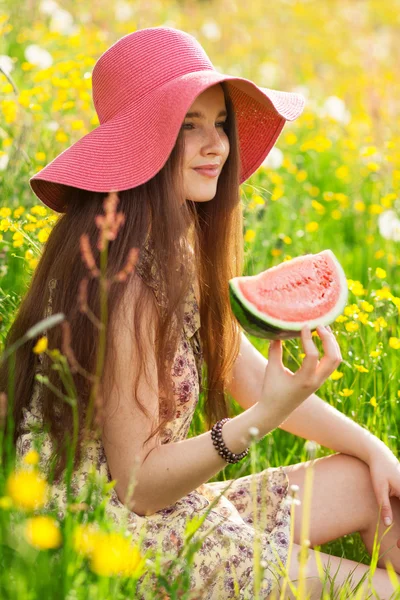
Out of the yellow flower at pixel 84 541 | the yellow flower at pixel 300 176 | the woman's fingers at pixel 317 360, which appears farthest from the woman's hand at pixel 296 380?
the yellow flower at pixel 300 176

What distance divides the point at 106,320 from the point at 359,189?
3.19 metres

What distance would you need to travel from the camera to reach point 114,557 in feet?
5.17

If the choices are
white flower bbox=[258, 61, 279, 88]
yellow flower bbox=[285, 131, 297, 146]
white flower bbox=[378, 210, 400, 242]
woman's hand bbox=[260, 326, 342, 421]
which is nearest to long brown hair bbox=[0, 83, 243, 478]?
woman's hand bbox=[260, 326, 342, 421]

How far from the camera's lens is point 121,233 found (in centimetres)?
221

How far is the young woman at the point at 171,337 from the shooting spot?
211 centimetres

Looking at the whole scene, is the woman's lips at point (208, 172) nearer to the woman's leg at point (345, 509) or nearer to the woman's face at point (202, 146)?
the woman's face at point (202, 146)

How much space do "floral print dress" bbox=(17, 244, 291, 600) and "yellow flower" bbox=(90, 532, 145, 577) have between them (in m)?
0.28

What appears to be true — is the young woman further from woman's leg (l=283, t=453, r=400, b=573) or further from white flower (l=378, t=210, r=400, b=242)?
white flower (l=378, t=210, r=400, b=242)

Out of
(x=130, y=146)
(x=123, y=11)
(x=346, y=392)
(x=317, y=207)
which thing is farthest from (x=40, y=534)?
(x=123, y=11)

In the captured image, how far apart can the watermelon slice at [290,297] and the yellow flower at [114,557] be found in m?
0.65

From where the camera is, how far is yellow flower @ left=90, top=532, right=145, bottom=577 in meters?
1.56

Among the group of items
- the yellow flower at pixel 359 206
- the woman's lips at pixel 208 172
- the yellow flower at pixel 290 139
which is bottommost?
the woman's lips at pixel 208 172

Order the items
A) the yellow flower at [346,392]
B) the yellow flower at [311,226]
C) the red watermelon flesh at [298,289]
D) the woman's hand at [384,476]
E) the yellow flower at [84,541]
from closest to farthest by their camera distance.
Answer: the yellow flower at [84,541]
the red watermelon flesh at [298,289]
the woman's hand at [384,476]
the yellow flower at [346,392]
the yellow flower at [311,226]

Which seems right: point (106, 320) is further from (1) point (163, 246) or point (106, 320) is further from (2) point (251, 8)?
(2) point (251, 8)
